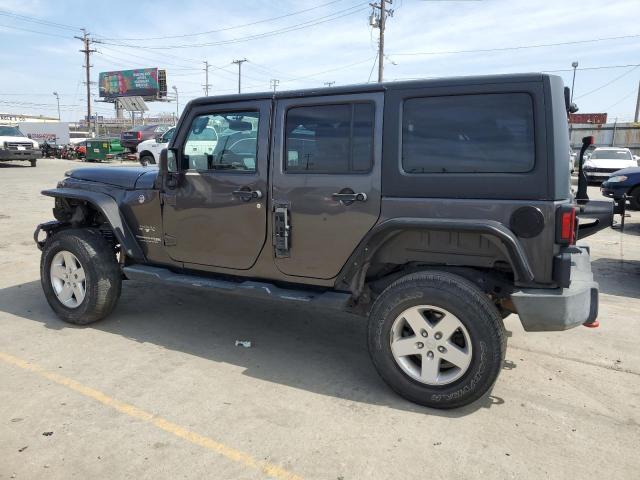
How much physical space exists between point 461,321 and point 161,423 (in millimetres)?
1920

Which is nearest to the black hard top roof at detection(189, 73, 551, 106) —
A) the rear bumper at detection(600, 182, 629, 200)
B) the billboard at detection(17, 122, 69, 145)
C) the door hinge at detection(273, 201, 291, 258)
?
the door hinge at detection(273, 201, 291, 258)

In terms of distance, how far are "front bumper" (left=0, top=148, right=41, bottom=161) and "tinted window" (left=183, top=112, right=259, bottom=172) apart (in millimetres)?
22772

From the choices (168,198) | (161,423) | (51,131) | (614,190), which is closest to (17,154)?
(168,198)

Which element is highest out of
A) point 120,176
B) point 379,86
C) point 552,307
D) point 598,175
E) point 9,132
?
point 9,132

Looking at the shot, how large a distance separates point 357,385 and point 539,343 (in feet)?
5.82

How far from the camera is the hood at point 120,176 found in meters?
4.48

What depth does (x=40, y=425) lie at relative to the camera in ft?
9.71

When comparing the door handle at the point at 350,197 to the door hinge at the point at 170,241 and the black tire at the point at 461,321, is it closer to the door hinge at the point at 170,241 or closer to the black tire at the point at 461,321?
the black tire at the point at 461,321

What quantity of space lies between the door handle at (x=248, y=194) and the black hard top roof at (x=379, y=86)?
72cm

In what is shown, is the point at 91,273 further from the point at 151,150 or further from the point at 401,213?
the point at 151,150

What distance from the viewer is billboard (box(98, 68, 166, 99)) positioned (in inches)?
2630

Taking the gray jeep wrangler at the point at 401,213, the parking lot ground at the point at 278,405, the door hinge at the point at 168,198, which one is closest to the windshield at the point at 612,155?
the parking lot ground at the point at 278,405

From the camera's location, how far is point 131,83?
68.7 m

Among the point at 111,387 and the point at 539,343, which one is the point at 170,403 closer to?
the point at 111,387
